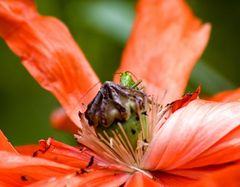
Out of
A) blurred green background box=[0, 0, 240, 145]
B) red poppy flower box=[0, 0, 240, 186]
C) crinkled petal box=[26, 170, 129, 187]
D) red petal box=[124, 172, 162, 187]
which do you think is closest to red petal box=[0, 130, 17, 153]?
red poppy flower box=[0, 0, 240, 186]

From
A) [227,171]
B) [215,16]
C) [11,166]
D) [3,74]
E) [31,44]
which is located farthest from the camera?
[215,16]

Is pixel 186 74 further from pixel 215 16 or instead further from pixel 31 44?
pixel 215 16

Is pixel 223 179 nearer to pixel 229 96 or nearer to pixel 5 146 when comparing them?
pixel 5 146

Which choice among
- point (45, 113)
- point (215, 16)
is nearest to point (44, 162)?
point (45, 113)

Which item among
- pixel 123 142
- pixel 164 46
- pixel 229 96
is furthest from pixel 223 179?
pixel 164 46

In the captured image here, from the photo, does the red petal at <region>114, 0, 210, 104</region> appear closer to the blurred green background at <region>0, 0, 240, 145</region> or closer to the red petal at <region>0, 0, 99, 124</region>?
the red petal at <region>0, 0, 99, 124</region>

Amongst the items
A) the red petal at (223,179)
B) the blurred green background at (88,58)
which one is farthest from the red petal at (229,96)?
the red petal at (223,179)

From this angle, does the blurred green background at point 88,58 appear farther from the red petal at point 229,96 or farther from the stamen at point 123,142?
the stamen at point 123,142
